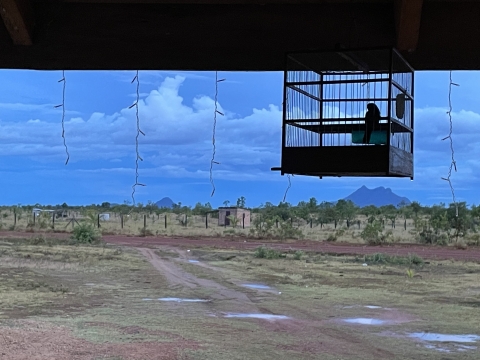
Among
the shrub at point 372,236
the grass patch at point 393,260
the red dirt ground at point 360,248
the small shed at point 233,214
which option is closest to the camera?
the grass patch at point 393,260

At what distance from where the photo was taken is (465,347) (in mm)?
7223

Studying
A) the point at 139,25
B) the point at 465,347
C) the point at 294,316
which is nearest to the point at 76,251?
the point at 294,316

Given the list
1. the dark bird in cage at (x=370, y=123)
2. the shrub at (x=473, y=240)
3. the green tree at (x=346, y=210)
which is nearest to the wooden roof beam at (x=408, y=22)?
the dark bird in cage at (x=370, y=123)

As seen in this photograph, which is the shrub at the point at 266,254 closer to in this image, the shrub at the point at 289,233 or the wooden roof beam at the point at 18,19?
the shrub at the point at 289,233

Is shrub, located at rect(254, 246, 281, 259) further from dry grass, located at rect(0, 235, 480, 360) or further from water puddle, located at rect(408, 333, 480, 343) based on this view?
water puddle, located at rect(408, 333, 480, 343)

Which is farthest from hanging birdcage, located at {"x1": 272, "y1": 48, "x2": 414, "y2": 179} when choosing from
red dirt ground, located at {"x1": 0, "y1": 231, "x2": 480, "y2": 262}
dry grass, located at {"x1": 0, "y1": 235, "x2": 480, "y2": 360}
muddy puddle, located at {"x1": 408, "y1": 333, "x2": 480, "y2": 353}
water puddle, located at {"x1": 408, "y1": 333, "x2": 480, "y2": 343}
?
red dirt ground, located at {"x1": 0, "y1": 231, "x2": 480, "y2": 262}

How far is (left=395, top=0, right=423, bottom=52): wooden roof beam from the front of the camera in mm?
2871

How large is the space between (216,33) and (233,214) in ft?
127

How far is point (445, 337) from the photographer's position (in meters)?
7.84

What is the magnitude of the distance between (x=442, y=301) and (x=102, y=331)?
670cm

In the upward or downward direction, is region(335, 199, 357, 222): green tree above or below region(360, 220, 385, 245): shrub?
above

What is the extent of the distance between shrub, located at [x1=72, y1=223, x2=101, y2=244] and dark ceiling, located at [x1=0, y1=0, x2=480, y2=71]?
20805 millimetres

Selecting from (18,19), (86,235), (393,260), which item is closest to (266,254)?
(393,260)

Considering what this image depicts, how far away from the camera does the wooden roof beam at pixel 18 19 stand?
3047 millimetres
